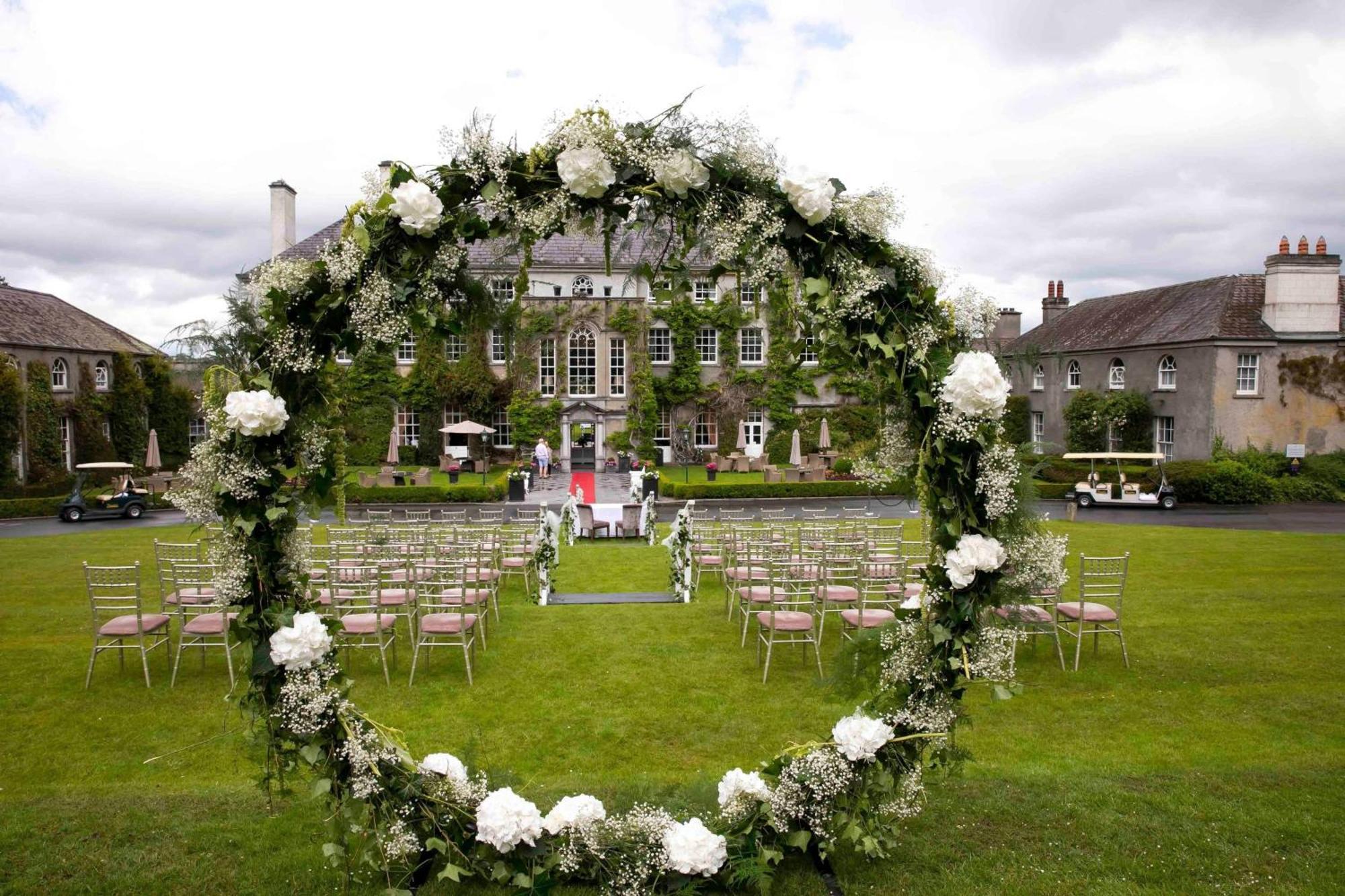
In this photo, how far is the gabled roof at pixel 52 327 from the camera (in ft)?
88.8

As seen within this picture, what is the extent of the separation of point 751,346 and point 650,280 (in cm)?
2958

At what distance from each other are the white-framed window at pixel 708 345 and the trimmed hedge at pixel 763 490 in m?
9.91

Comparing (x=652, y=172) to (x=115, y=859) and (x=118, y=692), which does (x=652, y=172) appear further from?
(x=118, y=692)

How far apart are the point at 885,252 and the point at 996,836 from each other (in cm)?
316

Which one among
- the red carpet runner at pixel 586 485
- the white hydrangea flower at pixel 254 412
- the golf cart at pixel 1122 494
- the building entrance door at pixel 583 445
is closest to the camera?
the white hydrangea flower at pixel 254 412

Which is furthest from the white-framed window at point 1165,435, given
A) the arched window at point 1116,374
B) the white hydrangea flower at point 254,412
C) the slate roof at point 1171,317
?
the white hydrangea flower at point 254,412

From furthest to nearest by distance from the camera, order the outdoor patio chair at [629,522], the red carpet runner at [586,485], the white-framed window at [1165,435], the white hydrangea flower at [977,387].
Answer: the white-framed window at [1165,435]
the red carpet runner at [586,485]
the outdoor patio chair at [629,522]
the white hydrangea flower at [977,387]

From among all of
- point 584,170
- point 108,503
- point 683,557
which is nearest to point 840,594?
point 683,557

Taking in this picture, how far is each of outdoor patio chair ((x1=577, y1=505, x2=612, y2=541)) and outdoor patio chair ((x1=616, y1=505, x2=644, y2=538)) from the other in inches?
10.2

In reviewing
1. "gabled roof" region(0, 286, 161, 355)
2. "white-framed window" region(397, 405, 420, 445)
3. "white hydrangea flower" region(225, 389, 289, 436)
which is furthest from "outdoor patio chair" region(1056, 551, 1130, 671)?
"gabled roof" region(0, 286, 161, 355)

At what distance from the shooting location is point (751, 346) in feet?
110

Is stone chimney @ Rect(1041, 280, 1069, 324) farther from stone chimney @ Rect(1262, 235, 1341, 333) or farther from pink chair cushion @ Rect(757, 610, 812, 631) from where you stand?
pink chair cushion @ Rect(757, 610, 812, 631)

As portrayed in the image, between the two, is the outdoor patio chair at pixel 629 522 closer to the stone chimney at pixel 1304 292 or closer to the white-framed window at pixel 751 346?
the white-framed window at pixel 751 346

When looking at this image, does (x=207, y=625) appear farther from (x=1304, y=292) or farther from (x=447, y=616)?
(x=1304, y=292)
